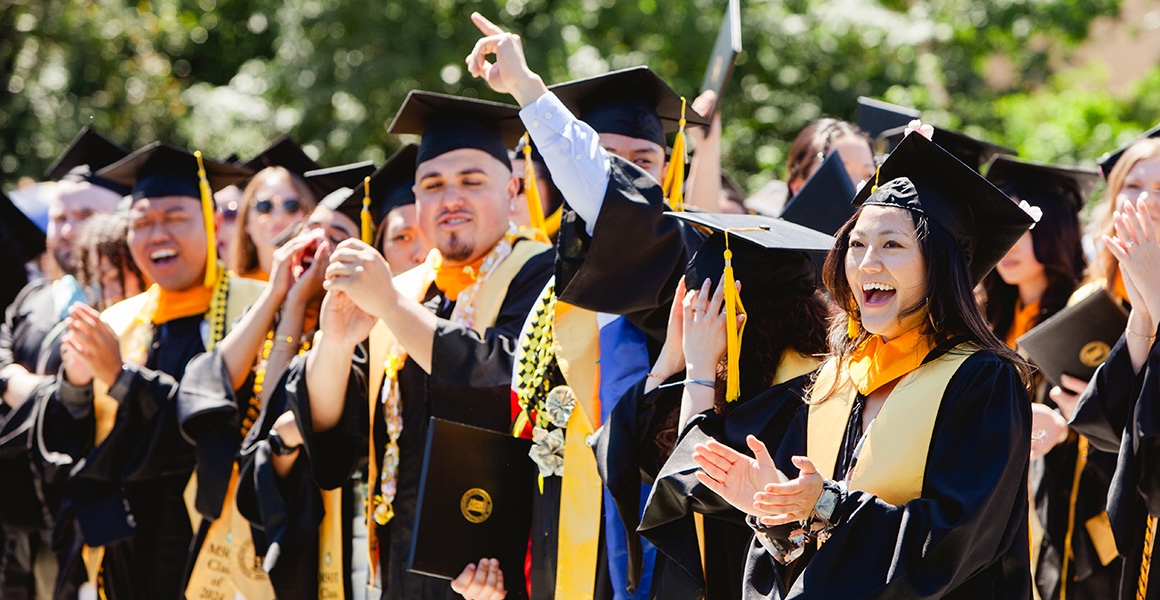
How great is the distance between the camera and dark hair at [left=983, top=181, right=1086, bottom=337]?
4.49 meters

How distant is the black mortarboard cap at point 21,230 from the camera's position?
6.34 m

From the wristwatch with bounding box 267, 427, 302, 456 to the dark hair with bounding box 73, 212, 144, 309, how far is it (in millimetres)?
1579

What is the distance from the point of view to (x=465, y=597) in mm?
3656

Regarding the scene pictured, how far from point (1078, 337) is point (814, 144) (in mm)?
1614

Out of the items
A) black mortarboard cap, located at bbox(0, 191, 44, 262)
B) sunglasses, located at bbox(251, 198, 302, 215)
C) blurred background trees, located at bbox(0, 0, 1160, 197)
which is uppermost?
blurred background trees, located at bbox(0, 0, 1160, 197)

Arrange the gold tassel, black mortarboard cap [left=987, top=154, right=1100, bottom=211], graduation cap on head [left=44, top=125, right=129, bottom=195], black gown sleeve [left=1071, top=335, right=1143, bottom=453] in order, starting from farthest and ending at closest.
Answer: graduation cap on head [left=44, top=125, right=129, bottom=195] → black mortarboard cap [left=987, top=154, right=1100, bottom=211] → the gold tassel → black gown sleeve [left=1071, top=335, right=1143, bottom=453]

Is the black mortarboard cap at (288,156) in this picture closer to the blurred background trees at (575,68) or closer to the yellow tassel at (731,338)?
the yellow tassel at (731,338)

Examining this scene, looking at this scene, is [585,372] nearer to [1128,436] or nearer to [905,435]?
[905,435]

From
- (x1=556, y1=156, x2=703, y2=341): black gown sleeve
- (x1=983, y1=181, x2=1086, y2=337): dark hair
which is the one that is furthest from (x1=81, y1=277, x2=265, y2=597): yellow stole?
(x1=983, y1=181, x2=1086, y2=337): dark hair

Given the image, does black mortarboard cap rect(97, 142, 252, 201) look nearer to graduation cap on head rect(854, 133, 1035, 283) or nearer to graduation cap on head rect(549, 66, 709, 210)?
graduation cap on head rect(549, 66, 709, 210)

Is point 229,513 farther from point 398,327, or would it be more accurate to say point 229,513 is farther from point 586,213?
point 586,213

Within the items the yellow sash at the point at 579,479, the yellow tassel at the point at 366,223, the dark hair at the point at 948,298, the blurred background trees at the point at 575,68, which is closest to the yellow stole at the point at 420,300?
the yellow tassel at the point at 366,223

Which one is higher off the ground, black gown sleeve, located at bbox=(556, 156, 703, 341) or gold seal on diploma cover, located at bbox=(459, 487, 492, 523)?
black gown sleeve, located at bbox=(556, 156, 703, 341)

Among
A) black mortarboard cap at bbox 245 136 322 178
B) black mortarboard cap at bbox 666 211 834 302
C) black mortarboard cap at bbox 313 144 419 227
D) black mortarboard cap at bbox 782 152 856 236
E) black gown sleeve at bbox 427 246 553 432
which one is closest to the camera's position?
black mortarboard cap at bbox 666 211 834 302
